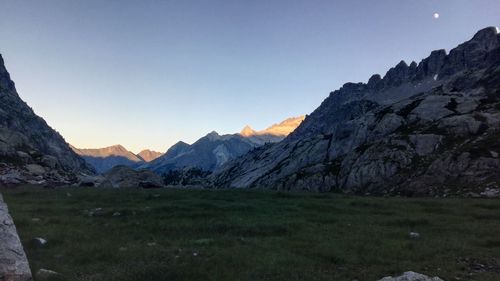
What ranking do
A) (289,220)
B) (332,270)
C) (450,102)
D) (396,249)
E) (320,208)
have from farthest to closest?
(450,102)
(320,208)
(289,220)
(396,249)
(332,270)

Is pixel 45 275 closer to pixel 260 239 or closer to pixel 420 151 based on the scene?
pixel 260 239

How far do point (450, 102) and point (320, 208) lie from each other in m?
84.1

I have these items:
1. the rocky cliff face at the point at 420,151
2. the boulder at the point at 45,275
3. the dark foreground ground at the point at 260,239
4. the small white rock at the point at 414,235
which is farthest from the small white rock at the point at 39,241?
the rocky cliff face at the point at 420,151

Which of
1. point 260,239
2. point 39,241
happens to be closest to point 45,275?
point 39,241

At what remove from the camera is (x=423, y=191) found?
6831 centimetres

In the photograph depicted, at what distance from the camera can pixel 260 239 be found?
87.5ft

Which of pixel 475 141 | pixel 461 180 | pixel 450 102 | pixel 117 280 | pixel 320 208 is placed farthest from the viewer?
pixel 450 102

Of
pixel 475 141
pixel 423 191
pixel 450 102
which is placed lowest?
pixel 423 191

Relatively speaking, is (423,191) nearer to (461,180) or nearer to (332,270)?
(461,180)

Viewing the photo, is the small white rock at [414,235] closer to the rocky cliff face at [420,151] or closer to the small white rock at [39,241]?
the small white rock at [39,241]

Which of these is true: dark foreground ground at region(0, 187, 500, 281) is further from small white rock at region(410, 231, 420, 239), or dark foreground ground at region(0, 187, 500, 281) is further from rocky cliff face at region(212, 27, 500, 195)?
rocky cliff face at region(212, 27, 500, 195)

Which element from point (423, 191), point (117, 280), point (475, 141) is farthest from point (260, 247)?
point (475, 141)

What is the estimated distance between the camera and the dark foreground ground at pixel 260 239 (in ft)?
64.8

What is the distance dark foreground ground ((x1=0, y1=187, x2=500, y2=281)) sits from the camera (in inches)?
778
